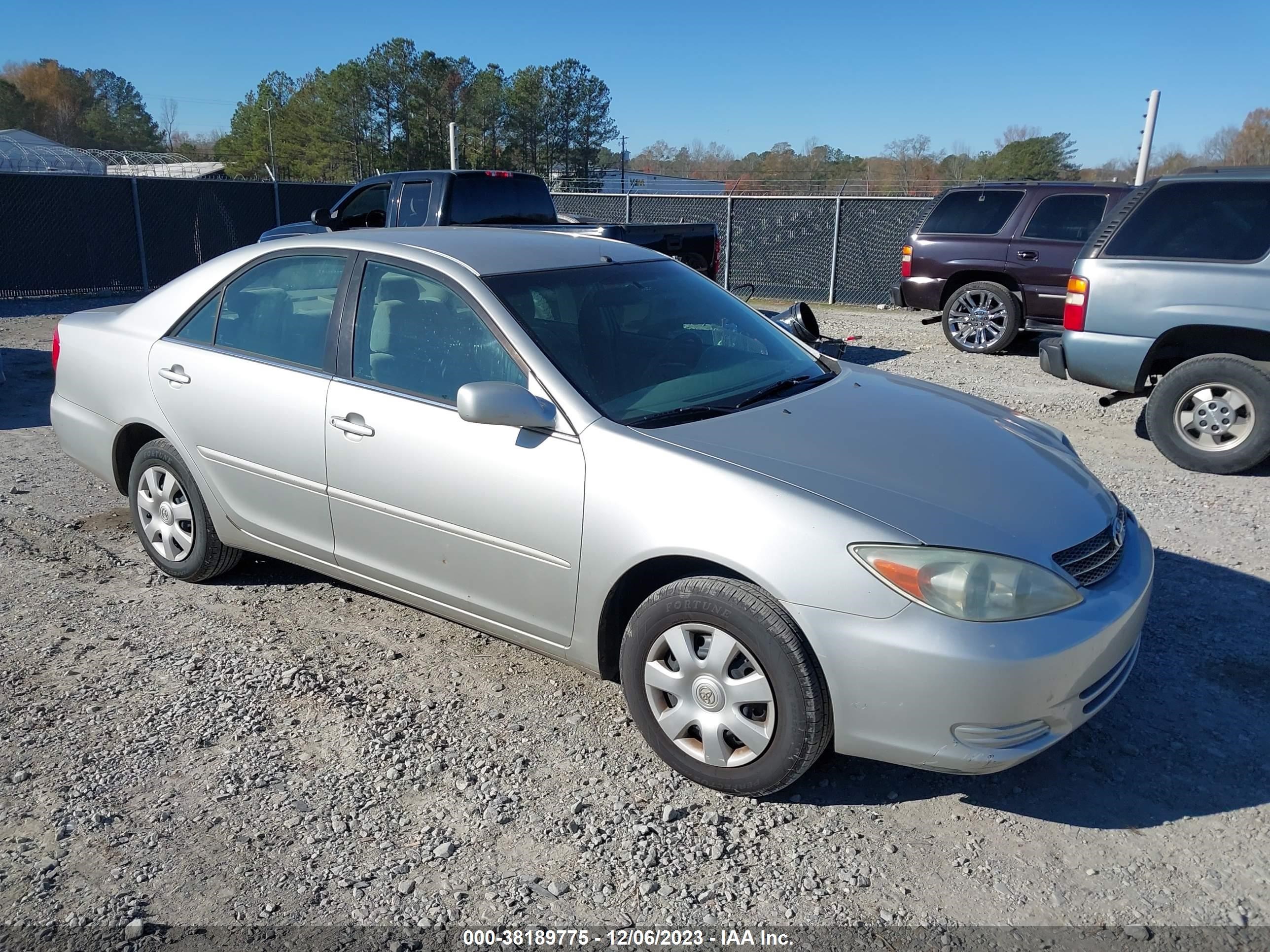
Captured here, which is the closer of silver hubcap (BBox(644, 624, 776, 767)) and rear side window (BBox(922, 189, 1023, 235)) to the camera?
silver hubcap (BBox(644, 624, 776, 767))

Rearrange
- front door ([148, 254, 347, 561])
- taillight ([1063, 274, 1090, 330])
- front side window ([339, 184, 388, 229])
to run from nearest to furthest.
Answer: front door ([148, 254, 347, 561]) → taillight ([1063, 274, 1090, 330]) → front side window ([339, 184, 388, 229])

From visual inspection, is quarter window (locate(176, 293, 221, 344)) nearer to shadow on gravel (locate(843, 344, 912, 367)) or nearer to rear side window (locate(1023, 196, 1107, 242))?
shadow on gravel (locate(843, 344, 912, 367))

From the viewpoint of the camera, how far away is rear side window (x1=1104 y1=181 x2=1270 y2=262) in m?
6.41

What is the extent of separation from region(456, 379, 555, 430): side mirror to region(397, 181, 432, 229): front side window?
8.05 m

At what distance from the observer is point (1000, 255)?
37.6ft

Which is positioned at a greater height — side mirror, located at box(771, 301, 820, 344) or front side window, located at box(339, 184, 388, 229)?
front side window, located at box(339, 184, 388, 229)

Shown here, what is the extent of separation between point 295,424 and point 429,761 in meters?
1.53

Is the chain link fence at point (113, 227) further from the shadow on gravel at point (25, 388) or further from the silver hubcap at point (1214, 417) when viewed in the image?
the silver hubcap at point (1214, 417)

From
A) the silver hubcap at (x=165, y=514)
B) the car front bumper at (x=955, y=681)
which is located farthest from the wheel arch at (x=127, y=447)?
the car front bumper at (x=955, y=681)

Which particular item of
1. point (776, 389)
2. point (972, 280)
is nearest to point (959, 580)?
point (776, 389)

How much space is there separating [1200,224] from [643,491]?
5.54 m

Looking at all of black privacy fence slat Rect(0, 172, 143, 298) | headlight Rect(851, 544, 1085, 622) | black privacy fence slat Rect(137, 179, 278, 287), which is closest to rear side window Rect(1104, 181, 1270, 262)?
headlight Rect(851, 544, 1085, 622)

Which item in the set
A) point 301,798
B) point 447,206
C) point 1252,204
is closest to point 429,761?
point 301,798

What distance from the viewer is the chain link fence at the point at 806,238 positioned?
17.0 metres
